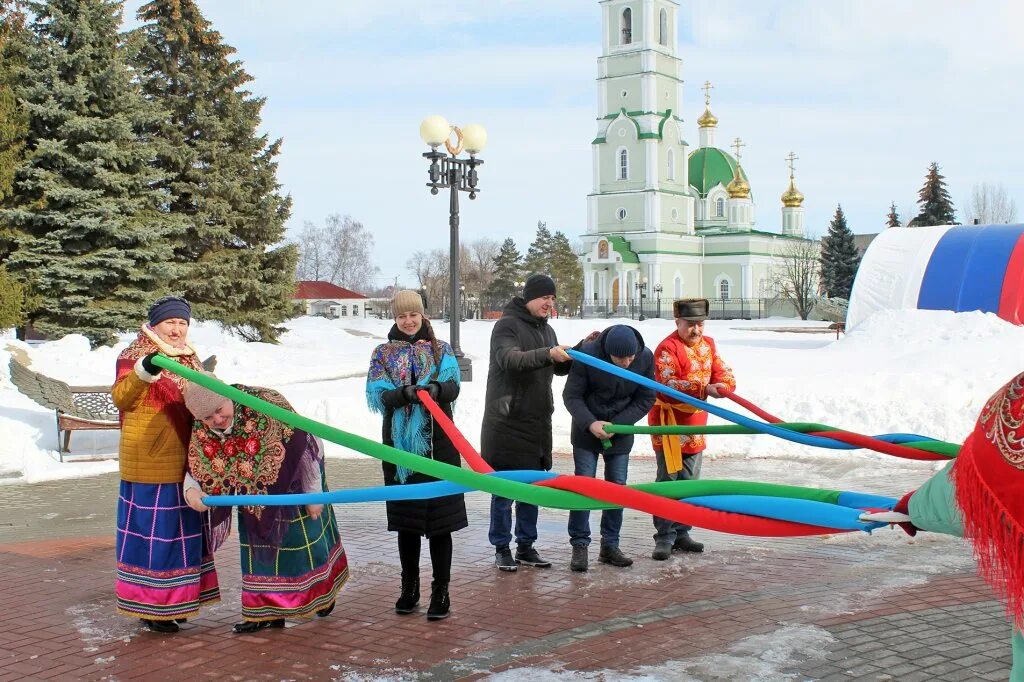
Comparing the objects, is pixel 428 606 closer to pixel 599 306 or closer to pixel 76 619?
pixel 76 619

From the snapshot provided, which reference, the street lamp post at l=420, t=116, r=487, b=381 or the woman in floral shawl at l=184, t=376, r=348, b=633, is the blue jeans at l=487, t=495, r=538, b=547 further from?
the street lamp post at l=420, t=116, r=487, b=381

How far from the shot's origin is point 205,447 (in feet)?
17.4

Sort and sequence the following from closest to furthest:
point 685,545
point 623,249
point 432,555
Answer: point 432,555, point 685,545, point 623,249

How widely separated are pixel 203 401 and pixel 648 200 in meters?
83.6

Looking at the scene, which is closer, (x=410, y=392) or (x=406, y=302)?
(x=410, y=392)

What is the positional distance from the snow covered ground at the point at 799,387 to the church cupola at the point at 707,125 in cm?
7800

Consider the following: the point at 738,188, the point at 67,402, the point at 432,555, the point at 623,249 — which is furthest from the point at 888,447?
the point at 738,188

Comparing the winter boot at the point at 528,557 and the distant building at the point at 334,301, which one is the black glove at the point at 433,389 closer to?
the winter boot at the point at 528,557

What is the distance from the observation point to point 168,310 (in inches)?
216

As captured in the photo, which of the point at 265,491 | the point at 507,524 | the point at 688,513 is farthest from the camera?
the point at 507,524

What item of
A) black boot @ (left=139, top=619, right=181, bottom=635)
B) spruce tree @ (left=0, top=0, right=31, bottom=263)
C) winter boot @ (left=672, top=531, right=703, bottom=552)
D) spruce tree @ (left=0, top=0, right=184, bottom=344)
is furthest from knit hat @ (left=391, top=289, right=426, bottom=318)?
spruce tree @ (left=0, top=0, right=31, bottom=263)

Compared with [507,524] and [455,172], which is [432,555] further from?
[455,172]

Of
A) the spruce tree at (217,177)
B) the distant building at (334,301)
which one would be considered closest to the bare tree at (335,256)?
the distant building at (334,301)

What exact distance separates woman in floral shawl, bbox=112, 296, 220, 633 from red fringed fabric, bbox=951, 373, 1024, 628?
13.3ft
